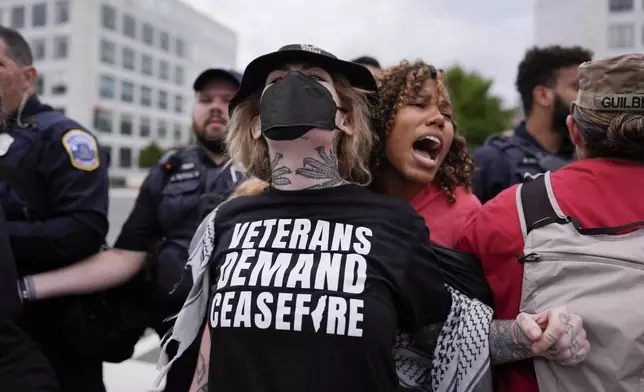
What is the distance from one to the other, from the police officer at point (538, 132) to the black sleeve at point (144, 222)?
1731 millimetres

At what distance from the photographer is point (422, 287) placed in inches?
57.3

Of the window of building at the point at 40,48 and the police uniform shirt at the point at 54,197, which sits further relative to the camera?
the window of building at the point at 40,48

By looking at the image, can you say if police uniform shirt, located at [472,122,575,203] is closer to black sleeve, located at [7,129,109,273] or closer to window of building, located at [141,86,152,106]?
black sleeve, located at [7,129,109,273]

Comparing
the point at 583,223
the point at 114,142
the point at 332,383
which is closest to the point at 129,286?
the point at 332,383

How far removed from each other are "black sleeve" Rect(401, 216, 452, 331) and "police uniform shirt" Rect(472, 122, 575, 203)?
1.52 m

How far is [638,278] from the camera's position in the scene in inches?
51.2

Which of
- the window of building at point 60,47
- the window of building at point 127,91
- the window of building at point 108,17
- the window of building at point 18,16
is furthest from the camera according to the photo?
the window of building at point 127,91

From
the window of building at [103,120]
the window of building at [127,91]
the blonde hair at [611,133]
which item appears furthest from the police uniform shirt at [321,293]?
the window of building at [127,91]

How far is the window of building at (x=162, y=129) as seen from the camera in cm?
5062

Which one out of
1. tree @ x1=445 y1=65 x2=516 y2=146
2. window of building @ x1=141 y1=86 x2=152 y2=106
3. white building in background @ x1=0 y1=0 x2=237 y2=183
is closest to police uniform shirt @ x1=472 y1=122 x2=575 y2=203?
tree @ x1=445 y1=65 x2=516 y2=146

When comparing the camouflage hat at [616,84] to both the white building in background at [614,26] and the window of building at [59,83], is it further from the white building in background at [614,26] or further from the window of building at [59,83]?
the window of building at [59,83]

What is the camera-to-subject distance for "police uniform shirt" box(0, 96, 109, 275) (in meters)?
2.33

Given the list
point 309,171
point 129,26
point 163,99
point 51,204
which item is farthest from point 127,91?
point 309,171

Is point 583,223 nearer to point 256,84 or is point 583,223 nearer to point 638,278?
point 638,278
